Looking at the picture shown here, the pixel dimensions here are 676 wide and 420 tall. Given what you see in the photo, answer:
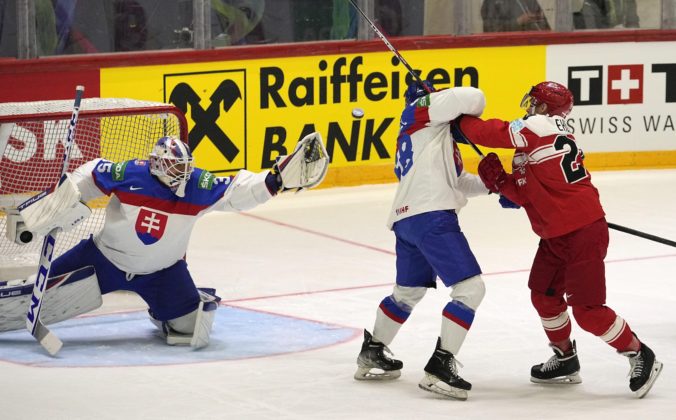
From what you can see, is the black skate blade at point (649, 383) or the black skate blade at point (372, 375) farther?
the black skate blade at point (372, 375)

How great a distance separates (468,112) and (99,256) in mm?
1606

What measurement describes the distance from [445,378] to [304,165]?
1023 mm

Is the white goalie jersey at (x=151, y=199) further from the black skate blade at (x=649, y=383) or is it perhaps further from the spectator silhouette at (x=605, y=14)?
the spectator silhouette at (x=605, y=14)

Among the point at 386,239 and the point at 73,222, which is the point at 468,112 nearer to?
the point at 73,222

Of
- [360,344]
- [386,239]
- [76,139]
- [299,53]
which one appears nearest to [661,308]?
[360,344]

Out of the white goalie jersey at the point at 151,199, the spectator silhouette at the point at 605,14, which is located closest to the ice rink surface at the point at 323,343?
the white goalie jersey at the point at 151,199

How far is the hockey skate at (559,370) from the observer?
4.94 m

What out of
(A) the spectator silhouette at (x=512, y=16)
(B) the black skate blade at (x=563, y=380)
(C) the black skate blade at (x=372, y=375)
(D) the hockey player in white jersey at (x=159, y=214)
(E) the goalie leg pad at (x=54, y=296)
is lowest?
(B) the black skate blade at (x=563, y=380)

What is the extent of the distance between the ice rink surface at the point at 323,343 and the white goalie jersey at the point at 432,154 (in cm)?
64

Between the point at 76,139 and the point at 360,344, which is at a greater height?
the point at 76,139

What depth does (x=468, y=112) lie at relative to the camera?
480 cm

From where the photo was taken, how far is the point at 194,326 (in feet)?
17.9

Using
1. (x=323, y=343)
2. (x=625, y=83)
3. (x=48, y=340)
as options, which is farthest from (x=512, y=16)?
(x=48, y=340)

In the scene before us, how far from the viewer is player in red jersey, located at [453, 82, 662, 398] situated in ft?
15.4
